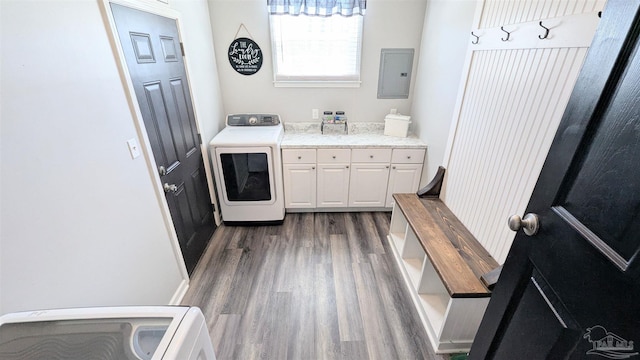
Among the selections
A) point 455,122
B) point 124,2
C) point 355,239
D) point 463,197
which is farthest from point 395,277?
point 124,2

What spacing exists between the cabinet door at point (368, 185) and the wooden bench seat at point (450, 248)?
614 millimetres

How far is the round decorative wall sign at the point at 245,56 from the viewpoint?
9.01 feet

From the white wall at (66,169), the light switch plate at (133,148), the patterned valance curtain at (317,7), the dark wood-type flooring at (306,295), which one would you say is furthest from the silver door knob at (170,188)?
the patterned valance curtain at (317,7)

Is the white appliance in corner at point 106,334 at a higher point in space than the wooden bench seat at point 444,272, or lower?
higher

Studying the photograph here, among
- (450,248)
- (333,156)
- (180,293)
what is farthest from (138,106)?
(450,248)

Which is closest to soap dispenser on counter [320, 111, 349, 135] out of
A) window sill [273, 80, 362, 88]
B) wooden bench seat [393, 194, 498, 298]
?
window sill [273, 80, 362, 88]

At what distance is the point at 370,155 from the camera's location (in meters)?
2.72

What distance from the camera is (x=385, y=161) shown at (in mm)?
2742

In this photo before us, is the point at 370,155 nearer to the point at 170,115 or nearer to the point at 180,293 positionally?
the point at 170,115

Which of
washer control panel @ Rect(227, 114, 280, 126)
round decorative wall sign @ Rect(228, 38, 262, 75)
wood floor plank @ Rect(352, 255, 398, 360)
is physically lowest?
wood floor plank @ Rect(352, 255, 398, 360)

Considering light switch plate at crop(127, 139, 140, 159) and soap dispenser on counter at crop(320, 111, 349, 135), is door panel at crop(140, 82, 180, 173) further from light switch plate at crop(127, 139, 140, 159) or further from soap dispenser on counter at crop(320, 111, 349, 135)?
soap dispenser on counter at crop(320, 111, 349, 135)

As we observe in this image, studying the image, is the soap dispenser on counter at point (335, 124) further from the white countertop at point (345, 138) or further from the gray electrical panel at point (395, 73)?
the gray electrical panel at point (395, 73)

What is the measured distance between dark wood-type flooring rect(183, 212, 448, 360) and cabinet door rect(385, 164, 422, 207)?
429mm

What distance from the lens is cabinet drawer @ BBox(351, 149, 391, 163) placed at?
270 cm
